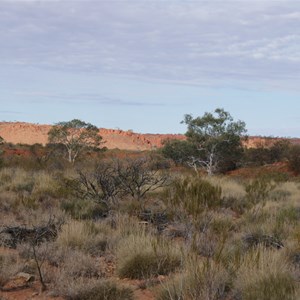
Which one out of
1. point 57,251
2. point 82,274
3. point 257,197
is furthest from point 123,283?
point 257,197

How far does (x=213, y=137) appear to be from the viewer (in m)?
33.9

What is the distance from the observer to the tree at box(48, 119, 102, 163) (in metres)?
49.4

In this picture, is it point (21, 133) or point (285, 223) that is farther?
point (21, 133)

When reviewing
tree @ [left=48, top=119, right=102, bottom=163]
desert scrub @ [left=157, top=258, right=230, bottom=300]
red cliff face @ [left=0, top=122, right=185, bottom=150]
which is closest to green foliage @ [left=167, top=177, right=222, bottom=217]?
desert scrub @ [left=157, top=258, right=230, bottom=300]

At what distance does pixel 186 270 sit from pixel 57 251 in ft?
7.88

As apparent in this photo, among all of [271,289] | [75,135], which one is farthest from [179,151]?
[271,289]

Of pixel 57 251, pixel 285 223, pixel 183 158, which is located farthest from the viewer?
pixel 183 158

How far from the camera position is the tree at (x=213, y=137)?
3397cm

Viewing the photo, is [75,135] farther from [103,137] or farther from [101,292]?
[101,292]

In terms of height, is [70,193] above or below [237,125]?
below

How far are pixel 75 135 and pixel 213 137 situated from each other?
2095cm

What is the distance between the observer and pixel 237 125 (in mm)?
34250

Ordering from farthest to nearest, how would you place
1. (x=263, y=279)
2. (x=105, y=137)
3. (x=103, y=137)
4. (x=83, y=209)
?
(x=105, y=137) → (x=103, y=137) → (x=83, y=209) → (x=263, y=279)

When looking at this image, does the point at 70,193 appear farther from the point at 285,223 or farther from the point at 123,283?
the point at 123,283
